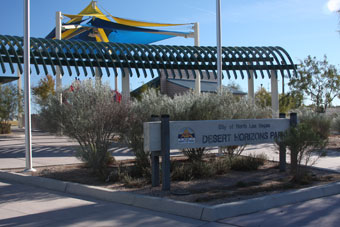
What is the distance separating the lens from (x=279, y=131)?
10.1 meters

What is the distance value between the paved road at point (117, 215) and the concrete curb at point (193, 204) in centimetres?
15

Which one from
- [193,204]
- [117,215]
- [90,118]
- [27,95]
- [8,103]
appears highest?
[8,103]

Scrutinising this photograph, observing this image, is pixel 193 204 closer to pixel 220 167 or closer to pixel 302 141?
pixel 302 141

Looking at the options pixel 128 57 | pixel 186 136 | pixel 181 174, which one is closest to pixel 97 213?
pixel 186 136

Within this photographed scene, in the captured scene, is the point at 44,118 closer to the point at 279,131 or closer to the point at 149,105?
the point at 149,105

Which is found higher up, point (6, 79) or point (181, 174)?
point (6, 79)

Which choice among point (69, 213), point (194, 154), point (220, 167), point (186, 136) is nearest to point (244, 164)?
point (220, 167)

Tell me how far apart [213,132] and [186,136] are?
0.76 m

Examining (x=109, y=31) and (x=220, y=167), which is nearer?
(x=220, y=167)

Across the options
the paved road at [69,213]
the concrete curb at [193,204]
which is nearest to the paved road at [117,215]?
the paved road at [69,213]

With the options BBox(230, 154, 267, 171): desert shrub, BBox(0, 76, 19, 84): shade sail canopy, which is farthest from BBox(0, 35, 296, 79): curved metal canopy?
BBox(230, 154, 267, 171): desert shrub

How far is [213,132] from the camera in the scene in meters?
8.73

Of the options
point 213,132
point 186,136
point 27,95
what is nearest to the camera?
point 186,136

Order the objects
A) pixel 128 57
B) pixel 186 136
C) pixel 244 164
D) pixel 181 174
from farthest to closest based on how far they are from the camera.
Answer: pixel 128 57 → pixel 244 164 → pixel 181 174 → pixel 186 136
